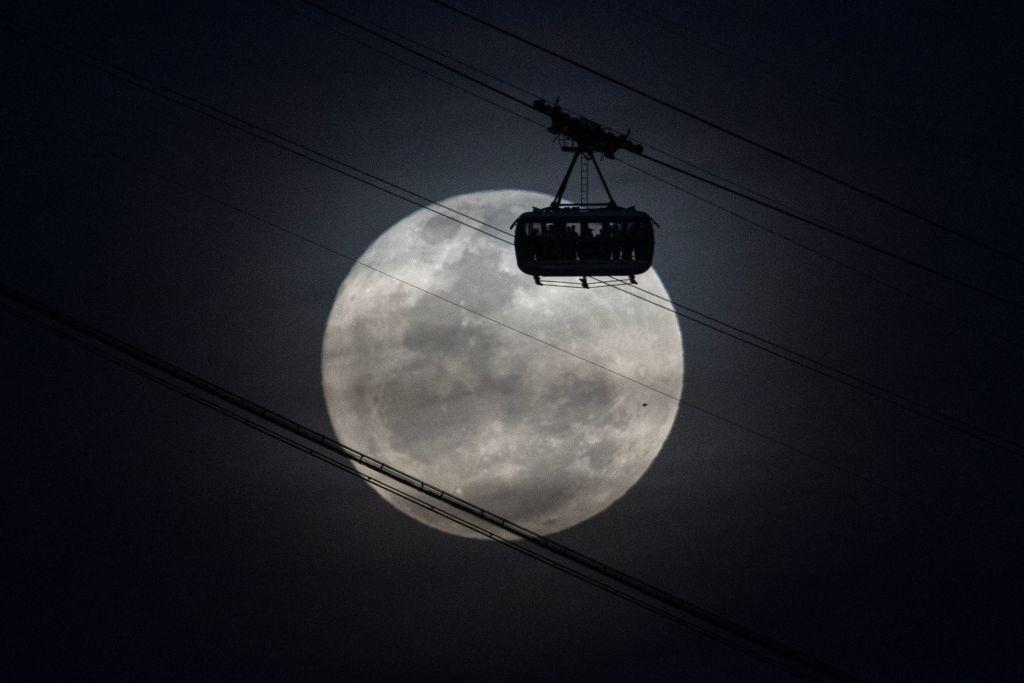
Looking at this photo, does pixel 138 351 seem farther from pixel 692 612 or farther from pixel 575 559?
pixel 692 612

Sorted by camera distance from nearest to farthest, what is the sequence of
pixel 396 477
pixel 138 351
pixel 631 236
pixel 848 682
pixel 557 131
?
pixel 138 351 < pixel 396 477 < pixel 848 682 < pixel 557 131 < pixel 631 236

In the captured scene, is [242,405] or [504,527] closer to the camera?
[242,405]

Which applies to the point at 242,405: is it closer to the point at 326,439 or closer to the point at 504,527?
the point at 326,439

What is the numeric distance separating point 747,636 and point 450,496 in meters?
8.58

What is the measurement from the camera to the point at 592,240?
5103cm

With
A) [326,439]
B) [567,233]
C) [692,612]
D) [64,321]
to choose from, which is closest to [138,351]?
[64,321]

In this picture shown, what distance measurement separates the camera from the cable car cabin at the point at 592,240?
5072cm

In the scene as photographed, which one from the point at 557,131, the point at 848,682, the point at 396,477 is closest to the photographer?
the point at 396,477

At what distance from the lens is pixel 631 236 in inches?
1997

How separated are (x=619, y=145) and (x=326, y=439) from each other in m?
23.5

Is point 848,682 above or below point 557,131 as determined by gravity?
below

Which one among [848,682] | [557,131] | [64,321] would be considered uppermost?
[557,131]

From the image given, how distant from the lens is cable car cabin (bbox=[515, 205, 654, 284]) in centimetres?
5072

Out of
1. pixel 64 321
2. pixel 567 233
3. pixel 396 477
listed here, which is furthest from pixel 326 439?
pixel 567 233
